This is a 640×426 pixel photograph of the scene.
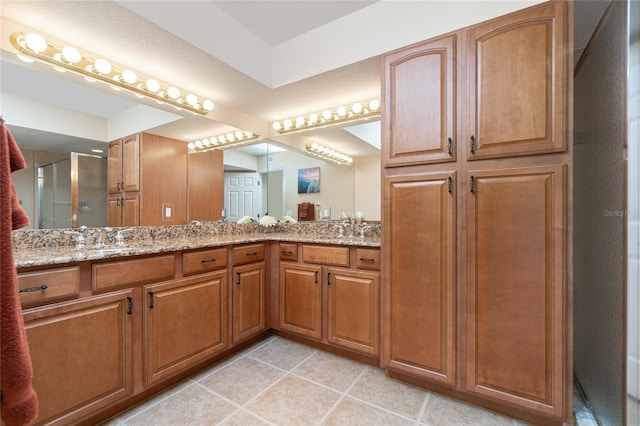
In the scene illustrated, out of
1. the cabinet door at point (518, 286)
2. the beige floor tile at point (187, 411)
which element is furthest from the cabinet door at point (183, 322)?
the cabinet door at point (518, 286)

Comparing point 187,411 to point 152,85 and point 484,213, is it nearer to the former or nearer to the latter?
point 484,213

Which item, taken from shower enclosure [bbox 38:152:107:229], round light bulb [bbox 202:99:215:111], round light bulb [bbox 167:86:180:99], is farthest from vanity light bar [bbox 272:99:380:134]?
shower enclosure [bbox 38:152:107:229]

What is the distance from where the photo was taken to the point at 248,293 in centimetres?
227

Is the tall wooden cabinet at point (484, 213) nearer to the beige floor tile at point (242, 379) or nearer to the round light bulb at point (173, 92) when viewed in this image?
the beige floor tile at point (242, 379)

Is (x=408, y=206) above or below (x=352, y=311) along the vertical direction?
above

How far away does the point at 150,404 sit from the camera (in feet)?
5.30

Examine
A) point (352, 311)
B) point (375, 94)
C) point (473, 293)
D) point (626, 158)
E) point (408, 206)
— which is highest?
point (375, 94)

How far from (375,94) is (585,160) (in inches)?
60.9

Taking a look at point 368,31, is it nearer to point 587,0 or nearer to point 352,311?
point 587,0

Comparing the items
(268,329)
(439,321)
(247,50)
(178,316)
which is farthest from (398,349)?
(247,50)

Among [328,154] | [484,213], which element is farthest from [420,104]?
[328,154]

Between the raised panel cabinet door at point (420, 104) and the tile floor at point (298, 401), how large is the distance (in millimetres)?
1430

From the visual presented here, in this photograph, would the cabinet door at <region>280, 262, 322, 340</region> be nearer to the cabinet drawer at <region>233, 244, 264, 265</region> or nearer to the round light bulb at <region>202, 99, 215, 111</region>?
the cabinet drawer at <region>233, 244, 264, 265</region>

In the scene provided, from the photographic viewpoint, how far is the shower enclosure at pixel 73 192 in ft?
5.56
